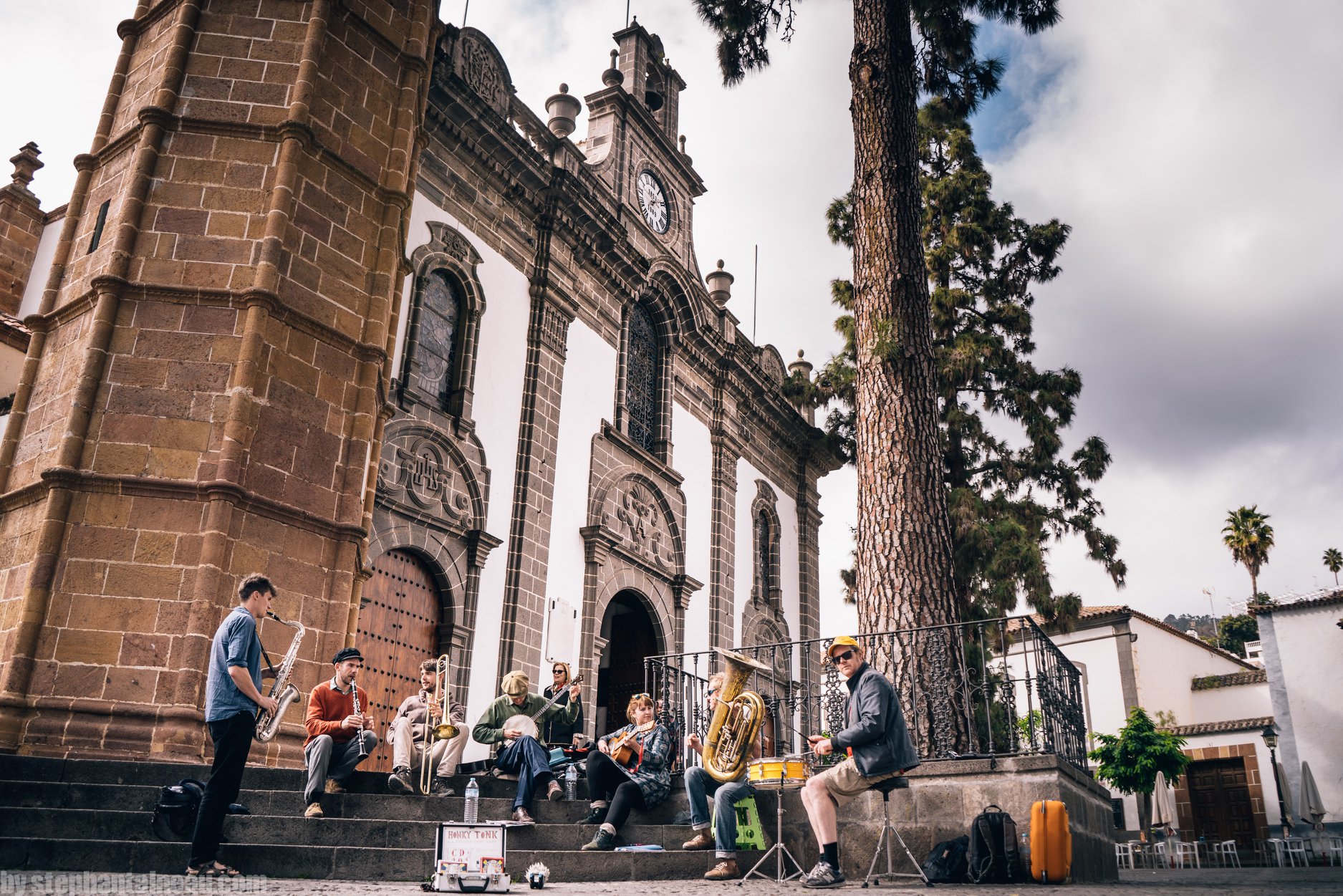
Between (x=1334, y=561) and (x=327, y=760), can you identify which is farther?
(x=1334, y=561)

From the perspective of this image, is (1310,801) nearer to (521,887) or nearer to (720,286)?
(720,286)

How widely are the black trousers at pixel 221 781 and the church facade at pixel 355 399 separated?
2.74 m

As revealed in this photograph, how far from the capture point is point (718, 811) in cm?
716

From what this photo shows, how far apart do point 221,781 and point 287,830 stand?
1080 mm

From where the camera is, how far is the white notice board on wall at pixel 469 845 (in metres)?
Result: 5.65

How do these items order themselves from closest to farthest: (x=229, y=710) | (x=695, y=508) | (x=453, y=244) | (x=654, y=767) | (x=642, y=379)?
1. (x=229, y=710)
2. (x=654, y=767)
3. (x=453, y=244)
4. (x=642, y=379)
5. (x=695, y=508)

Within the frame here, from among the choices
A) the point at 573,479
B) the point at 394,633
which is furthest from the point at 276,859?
the point at 573,479

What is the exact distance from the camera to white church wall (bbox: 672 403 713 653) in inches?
724

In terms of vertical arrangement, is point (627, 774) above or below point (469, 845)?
above

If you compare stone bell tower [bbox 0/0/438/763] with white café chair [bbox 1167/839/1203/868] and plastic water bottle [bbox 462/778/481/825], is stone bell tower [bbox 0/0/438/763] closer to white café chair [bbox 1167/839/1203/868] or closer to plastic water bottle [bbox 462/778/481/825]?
plastic water bottle [bbox 462/778/481/825]

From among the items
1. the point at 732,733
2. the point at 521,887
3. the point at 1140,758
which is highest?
the point at 1140,758

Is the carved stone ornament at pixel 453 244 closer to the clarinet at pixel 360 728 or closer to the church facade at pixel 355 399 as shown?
the church facade at pixel 355 399

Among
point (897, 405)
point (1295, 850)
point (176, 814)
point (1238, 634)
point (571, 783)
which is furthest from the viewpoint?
point (1238, 634)

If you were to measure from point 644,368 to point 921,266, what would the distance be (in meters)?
8.70
